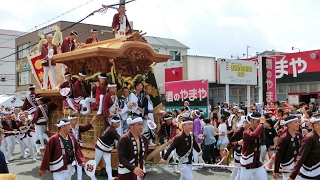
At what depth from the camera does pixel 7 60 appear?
4559 cm

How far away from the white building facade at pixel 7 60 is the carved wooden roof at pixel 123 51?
37721 mm

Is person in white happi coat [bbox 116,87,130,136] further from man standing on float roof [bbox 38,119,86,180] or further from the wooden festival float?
man standing on float roof [bbox 38,119,86,180]

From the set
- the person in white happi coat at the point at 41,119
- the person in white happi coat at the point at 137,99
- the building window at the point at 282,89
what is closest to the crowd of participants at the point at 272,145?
A: the person in white happi coat at the point at 137,99

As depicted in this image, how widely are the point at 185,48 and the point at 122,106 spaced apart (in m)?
36.1

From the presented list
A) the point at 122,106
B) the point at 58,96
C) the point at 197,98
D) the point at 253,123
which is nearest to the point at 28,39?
the point at 197,98

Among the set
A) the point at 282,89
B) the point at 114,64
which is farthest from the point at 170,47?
the point at 114,64

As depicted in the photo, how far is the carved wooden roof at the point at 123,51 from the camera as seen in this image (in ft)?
30.2

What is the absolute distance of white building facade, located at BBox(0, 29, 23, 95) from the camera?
→ 45.0m

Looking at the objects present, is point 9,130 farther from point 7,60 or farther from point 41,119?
point 7,60

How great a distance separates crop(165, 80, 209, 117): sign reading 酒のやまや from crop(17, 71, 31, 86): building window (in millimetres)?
24373

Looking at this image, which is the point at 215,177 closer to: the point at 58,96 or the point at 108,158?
the point at 108,158

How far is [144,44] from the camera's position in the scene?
31.9 feet

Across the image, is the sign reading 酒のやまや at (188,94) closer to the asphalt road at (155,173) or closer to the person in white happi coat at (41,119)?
the asphalt road at (155,173)

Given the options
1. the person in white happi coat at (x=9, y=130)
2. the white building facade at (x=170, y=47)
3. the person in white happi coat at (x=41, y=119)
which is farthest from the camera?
the white building facade at (x=170, y=47)
